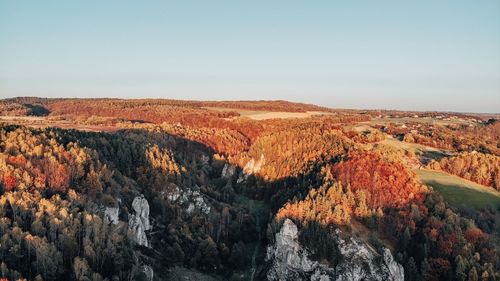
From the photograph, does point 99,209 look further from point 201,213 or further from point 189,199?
point 189,199

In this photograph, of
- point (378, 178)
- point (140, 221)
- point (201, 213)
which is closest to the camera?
point (140, 221)

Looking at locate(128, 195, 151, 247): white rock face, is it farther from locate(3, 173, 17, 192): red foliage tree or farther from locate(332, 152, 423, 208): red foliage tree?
locate(332, 152, 423, 208): red foliage tree

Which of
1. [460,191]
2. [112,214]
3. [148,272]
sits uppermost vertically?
[460,191]

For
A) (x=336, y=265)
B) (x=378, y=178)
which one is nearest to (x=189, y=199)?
(x=378, y=178)

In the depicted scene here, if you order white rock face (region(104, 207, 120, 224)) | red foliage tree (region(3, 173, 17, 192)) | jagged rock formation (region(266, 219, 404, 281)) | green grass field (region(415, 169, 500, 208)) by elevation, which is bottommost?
jagged rock formation (region(266, 219, 404, 281))

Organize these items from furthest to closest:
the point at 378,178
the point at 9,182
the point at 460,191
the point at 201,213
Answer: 1. the point at 201,213
2. the point at 378,178
3. the point at 460,191
4. the point at 9,182

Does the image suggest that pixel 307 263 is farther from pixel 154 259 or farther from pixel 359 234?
pixel 154 259

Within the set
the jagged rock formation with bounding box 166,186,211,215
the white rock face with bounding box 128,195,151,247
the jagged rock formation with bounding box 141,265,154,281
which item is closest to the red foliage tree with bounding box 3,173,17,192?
the white rock face with bounding box 128,195,151,247

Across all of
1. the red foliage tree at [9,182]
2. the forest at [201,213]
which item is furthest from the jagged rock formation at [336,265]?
the red foliage tree at [9,182]
